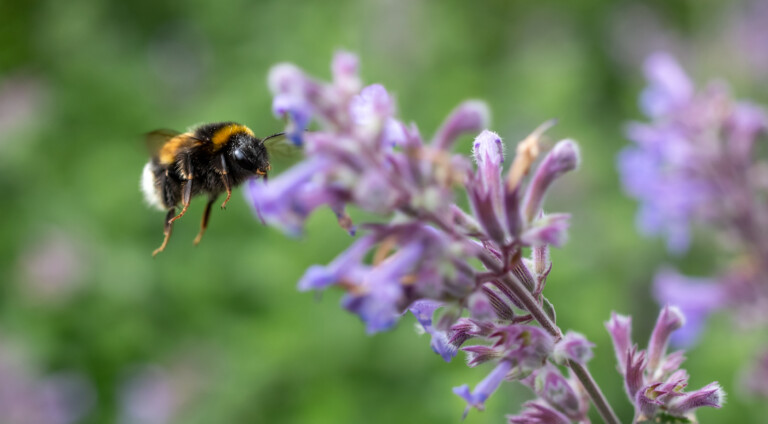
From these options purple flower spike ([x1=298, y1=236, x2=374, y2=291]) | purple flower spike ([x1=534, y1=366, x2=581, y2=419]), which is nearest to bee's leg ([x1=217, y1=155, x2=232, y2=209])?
purple flower spike ([x1=298, y1=236, x2=374, y2=291])

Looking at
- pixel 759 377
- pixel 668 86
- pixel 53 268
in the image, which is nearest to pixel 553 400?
pixel 759 377

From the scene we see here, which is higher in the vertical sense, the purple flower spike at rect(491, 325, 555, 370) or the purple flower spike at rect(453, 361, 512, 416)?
the purple flower spike at rect(491, 325, 555, 370)

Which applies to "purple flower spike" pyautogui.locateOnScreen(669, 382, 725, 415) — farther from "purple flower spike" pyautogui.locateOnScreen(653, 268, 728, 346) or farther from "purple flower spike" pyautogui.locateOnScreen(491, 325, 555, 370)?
"purple flower spike" pyautogui.locateOnScreen(653, 268, 728, 346)

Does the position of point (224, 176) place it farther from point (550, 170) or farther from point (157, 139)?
point (550, 170)

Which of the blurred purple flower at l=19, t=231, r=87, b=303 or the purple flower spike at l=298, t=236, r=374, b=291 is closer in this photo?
the purple flower spike at l=298, t=236, r=374, b=291

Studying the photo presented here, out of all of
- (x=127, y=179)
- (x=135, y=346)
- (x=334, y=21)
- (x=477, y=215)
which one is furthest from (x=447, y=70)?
(x=477, y=215)

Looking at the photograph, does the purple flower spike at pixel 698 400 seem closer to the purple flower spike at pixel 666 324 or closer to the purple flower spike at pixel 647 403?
the purple flower spike at pixel 647 403

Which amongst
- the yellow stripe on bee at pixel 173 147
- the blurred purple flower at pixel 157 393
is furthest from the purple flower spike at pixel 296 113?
the blurred purple flower at pixel 157 393
